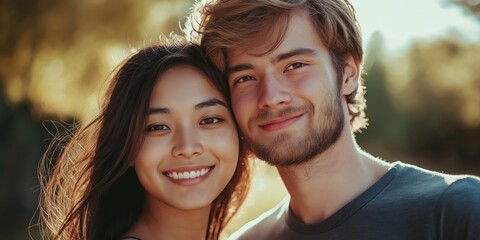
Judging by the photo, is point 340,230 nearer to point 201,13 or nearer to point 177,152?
point 177,152

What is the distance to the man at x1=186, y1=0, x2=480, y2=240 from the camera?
3.68 m

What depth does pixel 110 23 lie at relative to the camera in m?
17.4

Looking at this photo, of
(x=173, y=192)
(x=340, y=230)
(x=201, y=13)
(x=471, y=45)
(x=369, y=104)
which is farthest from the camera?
(x=369, y=104)

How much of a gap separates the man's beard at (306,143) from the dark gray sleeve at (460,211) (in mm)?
726

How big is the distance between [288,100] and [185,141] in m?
0.56

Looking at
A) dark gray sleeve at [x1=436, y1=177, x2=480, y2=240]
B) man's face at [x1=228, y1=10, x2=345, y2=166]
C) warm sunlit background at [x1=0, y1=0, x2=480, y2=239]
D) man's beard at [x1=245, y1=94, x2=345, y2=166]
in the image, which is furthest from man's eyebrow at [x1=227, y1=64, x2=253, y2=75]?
warm sunlit background at [x1=0, y1=0, x2=480, y2=239]

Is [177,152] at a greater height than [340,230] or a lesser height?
greater

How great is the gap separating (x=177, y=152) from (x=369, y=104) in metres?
20.9

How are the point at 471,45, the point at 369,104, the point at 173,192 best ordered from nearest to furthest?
the point at 173,192, the point at 471,45, the point at 369,104

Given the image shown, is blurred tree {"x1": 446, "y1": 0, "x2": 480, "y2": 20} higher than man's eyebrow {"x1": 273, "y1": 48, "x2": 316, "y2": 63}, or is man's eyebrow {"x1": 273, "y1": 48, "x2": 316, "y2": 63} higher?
man's eyebrow {"x1": 273, "y1": 48, "x2": 316, "y2": 63}

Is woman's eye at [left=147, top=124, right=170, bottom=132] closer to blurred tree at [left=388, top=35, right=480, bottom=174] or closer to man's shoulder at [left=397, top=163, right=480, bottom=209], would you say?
man's shoulder at [left=397, top=163, right=480, bottom=209]

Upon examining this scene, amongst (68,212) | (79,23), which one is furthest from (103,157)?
(79,23)

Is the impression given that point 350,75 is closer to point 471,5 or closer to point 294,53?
point 294,53

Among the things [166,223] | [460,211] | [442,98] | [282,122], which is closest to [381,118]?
[442,98]
